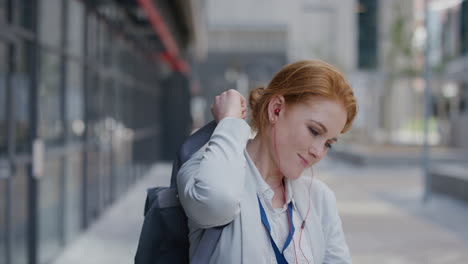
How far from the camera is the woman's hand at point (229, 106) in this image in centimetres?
148

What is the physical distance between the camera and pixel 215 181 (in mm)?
1321

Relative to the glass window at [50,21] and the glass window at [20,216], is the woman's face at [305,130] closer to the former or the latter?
the glass window at [20,216]

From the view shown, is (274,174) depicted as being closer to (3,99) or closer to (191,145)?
(191,145)

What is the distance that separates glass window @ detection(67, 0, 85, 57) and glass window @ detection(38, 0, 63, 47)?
1.42 ft

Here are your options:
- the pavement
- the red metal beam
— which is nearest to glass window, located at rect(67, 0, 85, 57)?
the red metal beam

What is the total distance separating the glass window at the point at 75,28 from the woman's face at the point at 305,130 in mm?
5781

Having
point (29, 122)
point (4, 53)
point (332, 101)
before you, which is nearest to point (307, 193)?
point (332, 101)

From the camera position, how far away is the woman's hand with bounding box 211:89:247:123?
4.84 ft

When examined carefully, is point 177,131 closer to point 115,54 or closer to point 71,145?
point 115,54

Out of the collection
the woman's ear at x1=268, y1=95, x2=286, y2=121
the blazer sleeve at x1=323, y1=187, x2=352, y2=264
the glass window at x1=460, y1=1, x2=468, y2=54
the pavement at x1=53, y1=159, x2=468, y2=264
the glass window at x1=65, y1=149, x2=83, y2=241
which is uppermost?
the glass window at x1=460, y1=1, x2=468, y2=54

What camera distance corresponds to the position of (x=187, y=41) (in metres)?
24.3

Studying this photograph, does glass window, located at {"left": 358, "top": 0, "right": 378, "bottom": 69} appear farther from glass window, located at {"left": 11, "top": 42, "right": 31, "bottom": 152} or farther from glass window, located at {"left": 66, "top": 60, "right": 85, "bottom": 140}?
glass window, located at {"left": 11, "top": 42, "right": 31, "bottom": 152}

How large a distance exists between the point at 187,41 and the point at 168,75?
14.7 ft

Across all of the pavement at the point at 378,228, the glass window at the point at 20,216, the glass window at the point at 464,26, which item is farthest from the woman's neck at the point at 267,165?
the glass window at the point at 464,26
